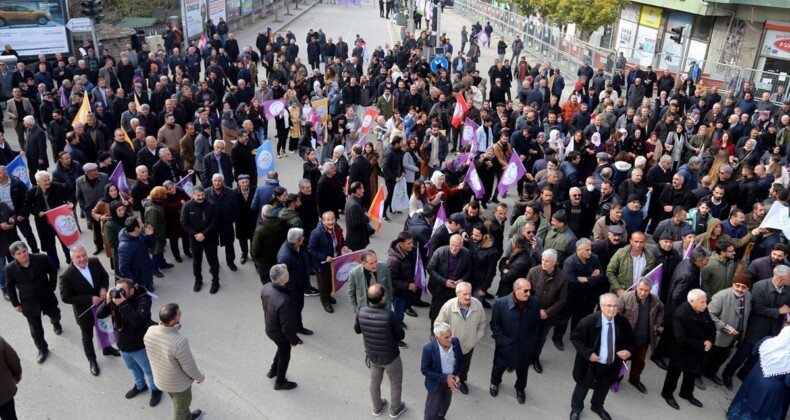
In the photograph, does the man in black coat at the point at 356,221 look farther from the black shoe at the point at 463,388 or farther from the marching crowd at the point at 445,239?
the black shoe at the point at 463,388

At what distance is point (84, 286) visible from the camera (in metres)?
6.40

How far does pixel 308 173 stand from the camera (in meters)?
9.97

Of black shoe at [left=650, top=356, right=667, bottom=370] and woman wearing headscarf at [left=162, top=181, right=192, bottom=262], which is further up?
woman wearing headscarf at [left=162, top=181, right=192, bottom=262]

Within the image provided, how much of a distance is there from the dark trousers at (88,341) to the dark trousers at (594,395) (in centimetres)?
512

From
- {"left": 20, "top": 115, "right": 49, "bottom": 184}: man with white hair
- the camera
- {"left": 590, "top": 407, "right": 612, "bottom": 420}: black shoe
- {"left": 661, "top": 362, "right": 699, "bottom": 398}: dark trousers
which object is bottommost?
{"left": 590, "top": 407, "right": 612, "bottom": 420}: black shoe

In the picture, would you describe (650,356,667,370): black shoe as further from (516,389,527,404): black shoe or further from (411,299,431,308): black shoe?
(411,299,431,308): black shoe

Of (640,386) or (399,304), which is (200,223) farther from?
(640,386)

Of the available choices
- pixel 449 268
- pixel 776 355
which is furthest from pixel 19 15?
pixel 776 355

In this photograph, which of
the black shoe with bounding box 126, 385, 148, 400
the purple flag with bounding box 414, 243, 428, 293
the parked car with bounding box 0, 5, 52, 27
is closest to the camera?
the black shoe with bounding box 126, 385, 148, 400

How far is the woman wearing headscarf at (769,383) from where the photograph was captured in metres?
5.81

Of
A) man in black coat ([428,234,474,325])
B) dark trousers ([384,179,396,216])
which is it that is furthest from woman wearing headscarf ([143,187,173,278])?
man in black coat ([428,234,474,325])

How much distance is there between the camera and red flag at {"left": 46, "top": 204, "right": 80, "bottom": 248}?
26.5ft

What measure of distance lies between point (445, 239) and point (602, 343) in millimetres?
2401

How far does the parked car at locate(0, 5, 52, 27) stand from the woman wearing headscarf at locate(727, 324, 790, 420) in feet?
73.8
